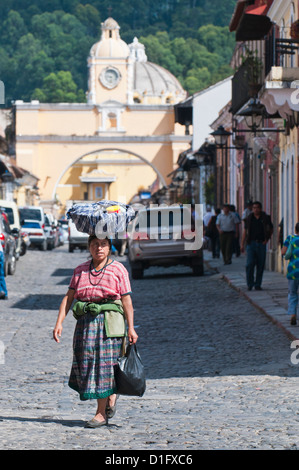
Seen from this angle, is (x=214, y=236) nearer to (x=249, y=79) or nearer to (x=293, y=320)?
(x=249, y=79)

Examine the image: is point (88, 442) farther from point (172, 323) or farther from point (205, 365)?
point (172, 323)

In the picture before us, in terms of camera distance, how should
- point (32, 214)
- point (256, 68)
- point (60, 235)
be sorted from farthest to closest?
point (60, 235) < point (32, 214) < point (256, 68)

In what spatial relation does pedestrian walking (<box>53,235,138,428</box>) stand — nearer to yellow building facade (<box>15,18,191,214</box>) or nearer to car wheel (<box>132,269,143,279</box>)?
car wheel (<box>132,269,143,279</box>)

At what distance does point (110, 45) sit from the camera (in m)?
106

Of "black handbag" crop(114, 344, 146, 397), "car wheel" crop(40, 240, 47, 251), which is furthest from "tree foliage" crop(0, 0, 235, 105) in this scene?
"black handbag" crop(114, 344, 146, 397)

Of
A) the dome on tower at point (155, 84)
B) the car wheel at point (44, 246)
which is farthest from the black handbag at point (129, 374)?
the dome on tower at point (155, 84)

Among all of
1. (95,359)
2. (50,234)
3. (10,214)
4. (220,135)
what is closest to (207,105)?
(50,234)

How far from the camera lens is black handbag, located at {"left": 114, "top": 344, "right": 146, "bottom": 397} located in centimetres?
834

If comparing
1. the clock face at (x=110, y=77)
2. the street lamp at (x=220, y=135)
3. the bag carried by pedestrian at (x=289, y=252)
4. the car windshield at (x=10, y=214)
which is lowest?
the car windshield at (x=10, y=214)

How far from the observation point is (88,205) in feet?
28.1

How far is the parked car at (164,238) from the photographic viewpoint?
25203 millimetres

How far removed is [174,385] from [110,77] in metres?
94.8

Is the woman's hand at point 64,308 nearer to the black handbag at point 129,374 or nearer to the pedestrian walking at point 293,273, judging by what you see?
the black handbag at point 129,374

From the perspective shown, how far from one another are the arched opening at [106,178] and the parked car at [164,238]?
8638cm
